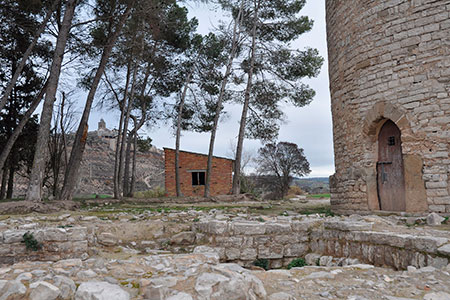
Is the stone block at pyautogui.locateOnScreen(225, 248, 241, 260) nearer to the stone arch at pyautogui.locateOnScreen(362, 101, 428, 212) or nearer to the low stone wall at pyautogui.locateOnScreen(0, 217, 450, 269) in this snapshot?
the low stone wall at pyautogui.locateOnScreen(0, 217, 450, 269)

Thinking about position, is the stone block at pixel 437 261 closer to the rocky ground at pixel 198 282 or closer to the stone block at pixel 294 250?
the rocky ground at pixel 198 282

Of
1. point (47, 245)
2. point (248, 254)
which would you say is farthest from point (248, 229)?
point (47, 245)

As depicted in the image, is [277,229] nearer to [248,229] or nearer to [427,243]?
[248,229]

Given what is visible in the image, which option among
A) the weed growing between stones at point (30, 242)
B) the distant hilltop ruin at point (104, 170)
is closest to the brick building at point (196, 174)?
the distant hilltop ruin at point (104, 170)

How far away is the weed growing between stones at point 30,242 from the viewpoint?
3.78 metres

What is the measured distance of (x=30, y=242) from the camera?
3.79 meters

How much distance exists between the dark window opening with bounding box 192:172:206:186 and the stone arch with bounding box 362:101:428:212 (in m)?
15.2

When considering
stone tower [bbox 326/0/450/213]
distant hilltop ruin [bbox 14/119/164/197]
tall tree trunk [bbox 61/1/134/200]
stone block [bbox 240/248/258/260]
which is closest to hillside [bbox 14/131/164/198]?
distant hilltop ruin [bbox 14/119/164/197]

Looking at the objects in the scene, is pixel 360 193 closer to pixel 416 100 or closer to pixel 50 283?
pixel 416 100

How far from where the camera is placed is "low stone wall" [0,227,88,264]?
374cm

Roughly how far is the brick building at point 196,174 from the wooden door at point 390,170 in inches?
555

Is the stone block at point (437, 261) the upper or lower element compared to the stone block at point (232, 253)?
upper

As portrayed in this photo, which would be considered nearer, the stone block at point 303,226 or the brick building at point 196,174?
the stone block at point 303,226

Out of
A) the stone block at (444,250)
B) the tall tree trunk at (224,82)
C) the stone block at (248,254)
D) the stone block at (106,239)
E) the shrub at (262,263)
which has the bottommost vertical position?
the shrub at (262,263)
